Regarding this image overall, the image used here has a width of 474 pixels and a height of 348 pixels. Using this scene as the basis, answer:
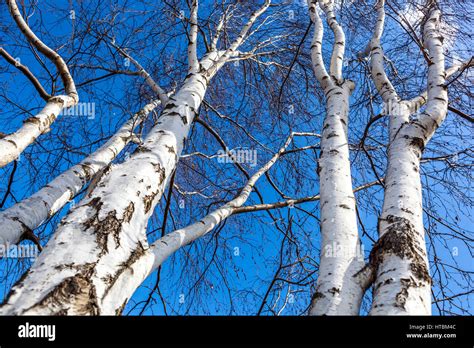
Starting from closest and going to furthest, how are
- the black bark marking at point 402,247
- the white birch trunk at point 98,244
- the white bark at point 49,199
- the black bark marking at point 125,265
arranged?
the white birch trunk at point 98,244
the black bark marking at point 125,265
the black bark marking at point 402,247
the white bark at point 49,199

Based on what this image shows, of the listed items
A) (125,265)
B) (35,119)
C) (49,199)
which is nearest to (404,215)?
(125,265)

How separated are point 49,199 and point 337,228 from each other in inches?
81.5

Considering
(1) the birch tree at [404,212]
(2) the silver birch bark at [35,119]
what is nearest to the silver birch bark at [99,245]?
(1) the birch tree at [404,212]

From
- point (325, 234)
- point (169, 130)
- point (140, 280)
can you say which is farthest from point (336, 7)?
point (140, 280)

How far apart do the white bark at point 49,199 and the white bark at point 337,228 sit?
135 centimetres

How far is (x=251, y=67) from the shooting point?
→ 5.01 m

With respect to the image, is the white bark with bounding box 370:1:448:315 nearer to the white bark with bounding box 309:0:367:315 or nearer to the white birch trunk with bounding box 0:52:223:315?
the white bark with bounding box 309:0:367:315

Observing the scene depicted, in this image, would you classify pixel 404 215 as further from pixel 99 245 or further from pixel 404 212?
pixel 99 245

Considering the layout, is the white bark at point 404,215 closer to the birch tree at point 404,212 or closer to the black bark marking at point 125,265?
the birch tree at point 404,212

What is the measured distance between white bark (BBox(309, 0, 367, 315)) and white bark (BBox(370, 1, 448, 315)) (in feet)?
0.34

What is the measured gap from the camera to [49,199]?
8.95 ft

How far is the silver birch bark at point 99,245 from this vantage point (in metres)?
1.10

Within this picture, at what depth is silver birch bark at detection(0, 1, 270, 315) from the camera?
1104mm
